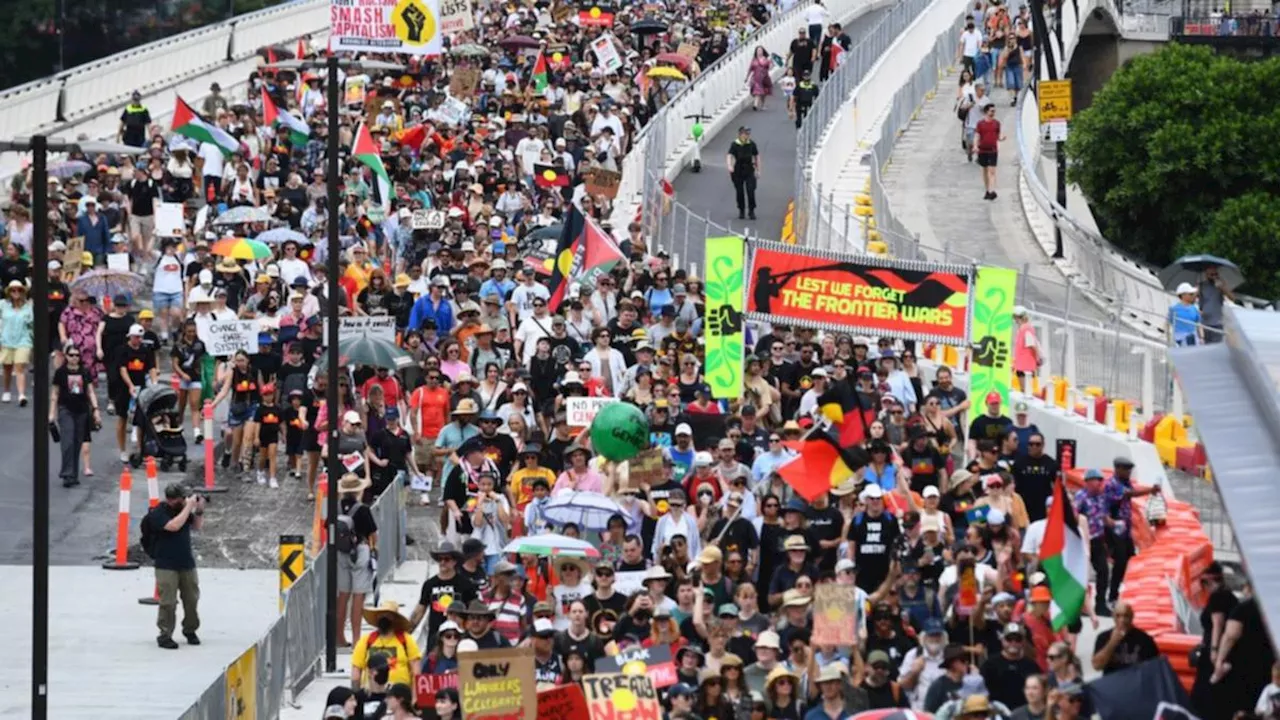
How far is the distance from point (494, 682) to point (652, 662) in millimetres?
1164

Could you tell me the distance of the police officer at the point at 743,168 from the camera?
4034 cm

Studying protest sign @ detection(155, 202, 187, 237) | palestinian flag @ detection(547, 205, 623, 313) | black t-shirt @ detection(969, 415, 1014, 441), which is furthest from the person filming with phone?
protest sign @ detection(155, 202, 187, 237)

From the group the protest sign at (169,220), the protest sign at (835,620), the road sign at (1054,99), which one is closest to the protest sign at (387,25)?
the protest sign at (169,220)

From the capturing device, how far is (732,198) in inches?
1713

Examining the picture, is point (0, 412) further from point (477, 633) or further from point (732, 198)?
point (732, 198)

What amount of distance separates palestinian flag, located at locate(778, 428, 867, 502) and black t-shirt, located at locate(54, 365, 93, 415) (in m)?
8.82

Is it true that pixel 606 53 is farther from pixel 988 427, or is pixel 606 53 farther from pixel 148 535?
pixel 148 535

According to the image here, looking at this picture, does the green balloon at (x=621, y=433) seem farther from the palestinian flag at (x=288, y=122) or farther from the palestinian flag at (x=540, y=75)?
the palestinian flag at (x=540, y=75)

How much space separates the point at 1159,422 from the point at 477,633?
371 inches

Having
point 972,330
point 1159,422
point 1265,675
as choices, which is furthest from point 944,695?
point 1159,422

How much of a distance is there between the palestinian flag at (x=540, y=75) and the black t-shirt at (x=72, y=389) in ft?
64.2

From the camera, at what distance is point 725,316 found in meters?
24.0

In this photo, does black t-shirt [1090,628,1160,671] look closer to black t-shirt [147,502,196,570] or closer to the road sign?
black t-shirt [147,502,196,570]

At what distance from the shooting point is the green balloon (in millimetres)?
21203
